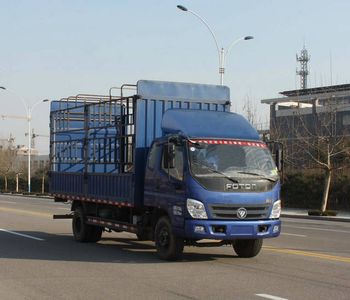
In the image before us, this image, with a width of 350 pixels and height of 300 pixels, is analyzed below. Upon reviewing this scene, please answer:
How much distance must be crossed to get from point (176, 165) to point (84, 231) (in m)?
4.67

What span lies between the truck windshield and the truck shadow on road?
193 cm

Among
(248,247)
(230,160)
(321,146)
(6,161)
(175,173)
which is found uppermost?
(6,161)

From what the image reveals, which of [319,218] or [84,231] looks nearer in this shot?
[84,231]

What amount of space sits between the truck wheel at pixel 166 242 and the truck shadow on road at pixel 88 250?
0.21m

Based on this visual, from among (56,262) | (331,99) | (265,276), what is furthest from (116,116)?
(331,99)

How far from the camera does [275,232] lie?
37.0 ft

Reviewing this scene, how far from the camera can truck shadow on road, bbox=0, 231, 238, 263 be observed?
11797 millimetres

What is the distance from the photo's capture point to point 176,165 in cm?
1112

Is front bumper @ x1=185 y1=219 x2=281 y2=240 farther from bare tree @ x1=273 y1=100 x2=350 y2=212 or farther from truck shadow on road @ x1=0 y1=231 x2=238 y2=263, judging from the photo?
bare tree @ x1=273 y1=100 x2=350 y2=212

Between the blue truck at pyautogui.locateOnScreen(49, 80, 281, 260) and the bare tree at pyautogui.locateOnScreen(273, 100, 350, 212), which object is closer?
the blue truck at pyautogui.locateOnScreen(49, 80, 281, 260)

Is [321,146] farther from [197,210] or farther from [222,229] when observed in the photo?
[197,210]

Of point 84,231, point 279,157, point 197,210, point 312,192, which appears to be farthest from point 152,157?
point 312,192

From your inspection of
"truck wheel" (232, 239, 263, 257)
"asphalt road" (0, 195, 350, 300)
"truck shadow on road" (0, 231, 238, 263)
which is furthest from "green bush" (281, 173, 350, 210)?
"truck wheel" (232, 239, 263, 257)

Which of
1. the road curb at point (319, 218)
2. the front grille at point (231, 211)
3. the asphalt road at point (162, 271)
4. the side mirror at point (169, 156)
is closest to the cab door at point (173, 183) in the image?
the side mirror at point (169, 156)
